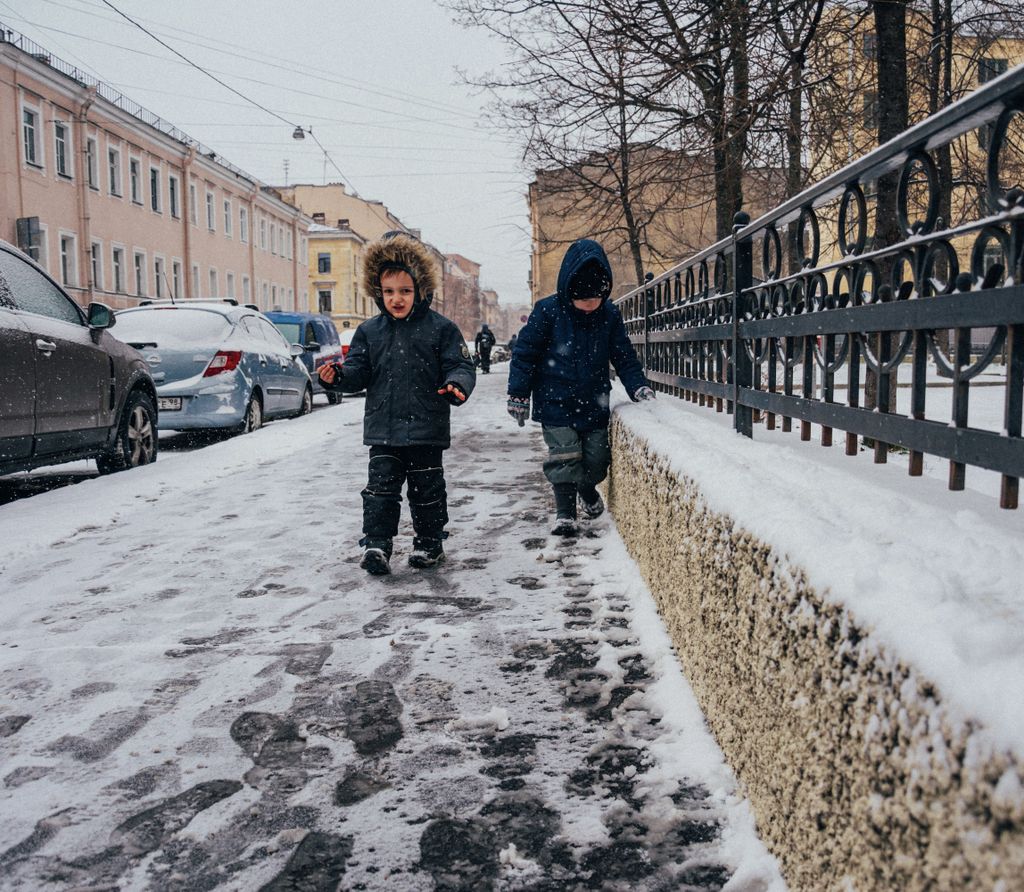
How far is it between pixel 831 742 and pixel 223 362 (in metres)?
9.54

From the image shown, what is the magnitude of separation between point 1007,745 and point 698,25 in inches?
385

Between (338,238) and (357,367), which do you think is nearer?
(357,367)

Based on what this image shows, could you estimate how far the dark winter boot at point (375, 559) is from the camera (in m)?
4.48

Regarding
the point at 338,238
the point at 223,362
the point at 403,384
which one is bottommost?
the point at 403,384

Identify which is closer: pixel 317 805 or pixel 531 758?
pixel 317 805

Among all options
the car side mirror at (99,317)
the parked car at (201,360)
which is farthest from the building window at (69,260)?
the car side mirror at (99,317)

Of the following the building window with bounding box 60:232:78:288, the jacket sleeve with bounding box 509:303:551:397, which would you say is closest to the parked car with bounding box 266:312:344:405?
the building window with bounding box 60:232:78:288

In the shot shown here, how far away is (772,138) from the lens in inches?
428

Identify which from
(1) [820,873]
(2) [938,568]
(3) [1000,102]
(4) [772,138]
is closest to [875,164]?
(3) [1000,102]

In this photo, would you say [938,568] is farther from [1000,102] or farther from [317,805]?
[317,805]

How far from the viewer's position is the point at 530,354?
5.31 meters

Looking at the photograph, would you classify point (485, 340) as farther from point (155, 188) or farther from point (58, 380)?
point (58, 380)

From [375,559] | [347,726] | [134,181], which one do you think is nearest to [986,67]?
[375,559]

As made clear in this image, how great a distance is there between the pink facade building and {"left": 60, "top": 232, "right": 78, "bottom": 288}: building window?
0.13 feet
